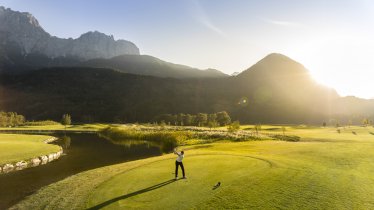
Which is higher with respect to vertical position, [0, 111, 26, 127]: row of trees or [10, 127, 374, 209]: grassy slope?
[0, 111, 26, 127]: row of trees

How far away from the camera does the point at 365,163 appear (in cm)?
3023

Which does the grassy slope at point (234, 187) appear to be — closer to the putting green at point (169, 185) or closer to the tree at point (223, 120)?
the putting green at point (169, 185)

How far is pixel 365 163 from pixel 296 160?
6380 mm

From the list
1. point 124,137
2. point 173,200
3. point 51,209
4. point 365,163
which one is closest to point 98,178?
point 51,209

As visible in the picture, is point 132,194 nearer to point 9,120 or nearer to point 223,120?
point 223,120

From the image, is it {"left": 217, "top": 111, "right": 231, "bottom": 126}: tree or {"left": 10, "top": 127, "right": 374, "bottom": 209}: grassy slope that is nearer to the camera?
{"left": 10, "top": 127, "right": 374, "bottom": 209}: grassy slope

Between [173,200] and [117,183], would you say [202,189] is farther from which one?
[117,183]

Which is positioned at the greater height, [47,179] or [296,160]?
[296,160]

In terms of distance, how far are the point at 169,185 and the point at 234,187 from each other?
5.28 m

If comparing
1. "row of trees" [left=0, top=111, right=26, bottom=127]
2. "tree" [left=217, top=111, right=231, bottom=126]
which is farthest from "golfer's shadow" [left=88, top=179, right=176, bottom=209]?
"row of trees" [left=0, top=111, right=26, bottom=127]

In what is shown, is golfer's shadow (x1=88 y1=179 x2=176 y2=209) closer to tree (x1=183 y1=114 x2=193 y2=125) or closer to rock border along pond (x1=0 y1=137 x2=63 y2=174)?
rock border along pond (x1=0 y1=137 x2=63 y2=174)

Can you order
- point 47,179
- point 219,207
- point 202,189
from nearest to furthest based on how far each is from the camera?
point 219,207 < point 202,189 < point 47,179

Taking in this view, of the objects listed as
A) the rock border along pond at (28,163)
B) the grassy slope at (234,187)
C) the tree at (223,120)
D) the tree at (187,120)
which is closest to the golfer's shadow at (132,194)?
the grassy slope at (234,187)

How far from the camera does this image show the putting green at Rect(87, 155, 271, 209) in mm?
21141
